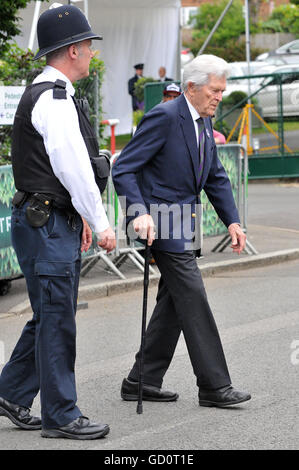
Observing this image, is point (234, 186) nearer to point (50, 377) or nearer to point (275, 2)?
point (50, 377)

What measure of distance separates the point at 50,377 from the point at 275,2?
270 ft

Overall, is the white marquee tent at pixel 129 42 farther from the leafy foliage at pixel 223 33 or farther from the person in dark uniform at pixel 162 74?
the leafy foliage at pixel 223 33

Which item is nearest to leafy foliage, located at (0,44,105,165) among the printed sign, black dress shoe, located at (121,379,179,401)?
the printed sign

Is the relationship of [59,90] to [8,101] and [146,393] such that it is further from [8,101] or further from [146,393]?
[8,101]

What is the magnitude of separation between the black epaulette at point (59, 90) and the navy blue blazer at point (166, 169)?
2.58 ft

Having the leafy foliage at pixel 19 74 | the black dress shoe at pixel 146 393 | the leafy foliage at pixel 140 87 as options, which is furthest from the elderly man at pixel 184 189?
the leafy foliage at pixel 140 87

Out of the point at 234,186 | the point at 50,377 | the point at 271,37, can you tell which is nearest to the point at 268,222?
the point at 234,186

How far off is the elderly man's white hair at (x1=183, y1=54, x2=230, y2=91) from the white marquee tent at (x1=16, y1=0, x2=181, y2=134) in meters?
15.5

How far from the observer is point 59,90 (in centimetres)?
491

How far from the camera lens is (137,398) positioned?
596cm

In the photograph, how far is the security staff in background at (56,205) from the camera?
488 centimetres

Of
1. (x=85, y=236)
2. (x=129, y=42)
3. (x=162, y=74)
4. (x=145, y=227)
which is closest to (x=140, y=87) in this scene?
(x=162, y=74)

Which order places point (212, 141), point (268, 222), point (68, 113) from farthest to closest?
point (268, 222) < point (212, 141) < point (68, 113)

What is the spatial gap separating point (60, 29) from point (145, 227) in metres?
1.10
